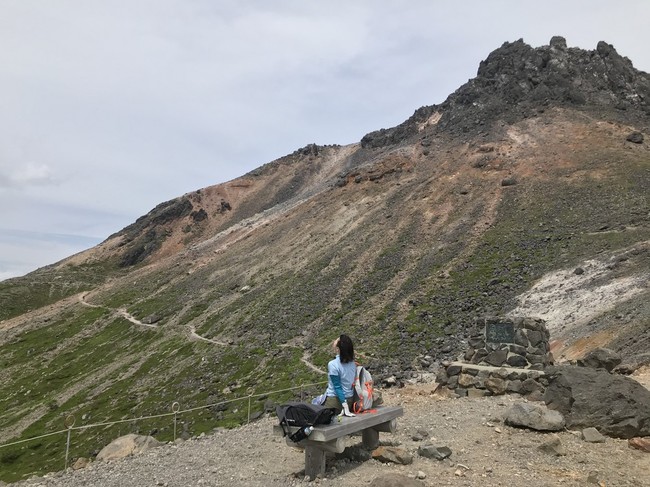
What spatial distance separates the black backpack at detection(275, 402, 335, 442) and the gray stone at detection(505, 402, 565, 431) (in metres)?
5.44

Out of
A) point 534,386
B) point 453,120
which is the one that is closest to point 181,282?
point 453,120

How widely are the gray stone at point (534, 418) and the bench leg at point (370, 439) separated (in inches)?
149

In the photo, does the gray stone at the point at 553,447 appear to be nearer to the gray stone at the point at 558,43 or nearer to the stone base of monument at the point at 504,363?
the stone base of monument at the point at 504,363

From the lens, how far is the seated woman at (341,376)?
11.7 metres

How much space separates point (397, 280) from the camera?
180ft

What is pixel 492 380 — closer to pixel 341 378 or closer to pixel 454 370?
pixel 454 370

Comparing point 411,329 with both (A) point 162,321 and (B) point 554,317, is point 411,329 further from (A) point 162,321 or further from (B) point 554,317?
(A) point 162,321

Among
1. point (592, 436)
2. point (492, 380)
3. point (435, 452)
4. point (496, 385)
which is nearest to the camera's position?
point (435, 452)

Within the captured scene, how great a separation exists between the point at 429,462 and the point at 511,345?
10.3 m

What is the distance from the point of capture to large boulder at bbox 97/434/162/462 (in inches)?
655

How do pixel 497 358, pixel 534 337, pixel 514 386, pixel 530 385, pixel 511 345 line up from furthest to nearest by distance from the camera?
1. pixel 534 337
2. pixel 511 345
3. pixel 497 358
4. pixel 514 386
5. pixel 530 385

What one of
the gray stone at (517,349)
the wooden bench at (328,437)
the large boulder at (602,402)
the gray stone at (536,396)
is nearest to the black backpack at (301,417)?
the wooden bench at (328,437)

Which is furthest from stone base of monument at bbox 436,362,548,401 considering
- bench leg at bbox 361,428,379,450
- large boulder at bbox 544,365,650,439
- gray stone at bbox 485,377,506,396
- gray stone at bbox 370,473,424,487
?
gray stone at bbox 370,473,424,487

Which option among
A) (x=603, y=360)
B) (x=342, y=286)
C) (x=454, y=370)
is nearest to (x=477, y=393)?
(x=454, y=370)
